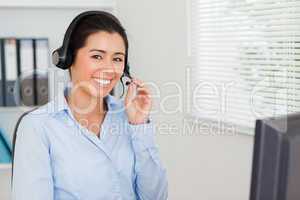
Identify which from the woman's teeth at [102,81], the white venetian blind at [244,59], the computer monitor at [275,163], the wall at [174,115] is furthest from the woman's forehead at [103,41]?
the computer monitor at [275,163]

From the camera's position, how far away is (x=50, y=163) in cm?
138

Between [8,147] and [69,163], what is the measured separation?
1038mm

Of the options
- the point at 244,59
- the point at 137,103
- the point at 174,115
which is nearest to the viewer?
the point at 137,103

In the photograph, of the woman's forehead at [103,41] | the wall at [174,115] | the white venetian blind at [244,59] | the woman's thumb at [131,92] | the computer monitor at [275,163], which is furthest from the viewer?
the wall at [174,115]

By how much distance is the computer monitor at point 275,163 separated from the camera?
539 mm

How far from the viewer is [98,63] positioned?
1479mm

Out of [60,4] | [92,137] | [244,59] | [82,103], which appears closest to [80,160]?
[92,137]

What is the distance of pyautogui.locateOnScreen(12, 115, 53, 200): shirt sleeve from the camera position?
133cm

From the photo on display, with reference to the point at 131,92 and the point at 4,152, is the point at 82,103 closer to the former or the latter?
the point at 131,92

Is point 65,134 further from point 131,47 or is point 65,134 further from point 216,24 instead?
point 131,47

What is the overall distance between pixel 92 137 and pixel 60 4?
45.8 inches

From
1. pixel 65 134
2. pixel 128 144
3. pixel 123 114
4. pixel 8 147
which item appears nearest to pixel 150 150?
pixel 128 144

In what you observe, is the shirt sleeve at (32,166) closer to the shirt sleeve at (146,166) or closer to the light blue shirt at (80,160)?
the light blue shirt at (80,160)

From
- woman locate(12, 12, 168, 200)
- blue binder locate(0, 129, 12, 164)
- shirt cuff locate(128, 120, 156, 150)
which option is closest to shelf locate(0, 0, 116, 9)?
blue binder locate(0, 129, 12, 164)
